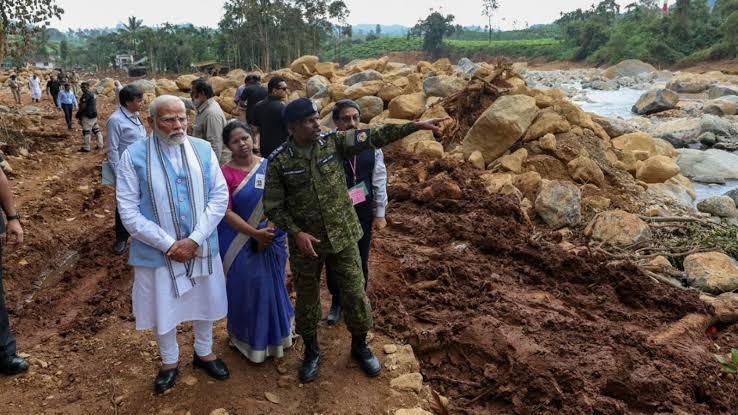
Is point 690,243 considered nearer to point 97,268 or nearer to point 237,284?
point 237,284

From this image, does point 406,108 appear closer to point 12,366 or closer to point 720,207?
point 720,207

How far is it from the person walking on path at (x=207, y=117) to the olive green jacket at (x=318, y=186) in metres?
2.07

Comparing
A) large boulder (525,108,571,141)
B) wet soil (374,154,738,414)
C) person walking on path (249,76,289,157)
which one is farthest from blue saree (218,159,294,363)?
large boulder (525,108,571,141)

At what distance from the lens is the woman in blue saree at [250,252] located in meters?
2.79

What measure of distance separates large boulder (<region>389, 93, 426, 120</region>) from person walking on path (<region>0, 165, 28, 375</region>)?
301 inches

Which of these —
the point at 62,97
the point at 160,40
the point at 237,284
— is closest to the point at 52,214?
the point at 237,284

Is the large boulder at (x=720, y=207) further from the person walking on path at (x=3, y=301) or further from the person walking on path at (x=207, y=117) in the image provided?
the person walking on path at (x=3, y=301)

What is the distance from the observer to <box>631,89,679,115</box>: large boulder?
1880 cm

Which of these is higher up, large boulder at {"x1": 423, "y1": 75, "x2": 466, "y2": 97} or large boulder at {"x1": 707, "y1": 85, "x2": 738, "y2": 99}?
large boulder at {"x1": 423, "y1": 75, "x2": 466, "y2": 97}

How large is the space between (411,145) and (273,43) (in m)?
26.9

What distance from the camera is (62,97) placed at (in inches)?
458

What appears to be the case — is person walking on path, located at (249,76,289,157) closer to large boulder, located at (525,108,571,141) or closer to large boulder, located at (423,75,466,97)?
large boulder, located at (525,108,571,141)

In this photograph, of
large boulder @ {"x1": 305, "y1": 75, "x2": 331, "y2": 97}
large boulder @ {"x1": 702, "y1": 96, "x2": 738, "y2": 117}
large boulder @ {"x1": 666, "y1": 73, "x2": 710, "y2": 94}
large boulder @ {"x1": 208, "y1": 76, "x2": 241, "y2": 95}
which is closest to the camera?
large boulder @ {"x1": 305, "y1": 75, "x2": 331, "y2": 97}

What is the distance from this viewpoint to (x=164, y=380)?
280 cm
